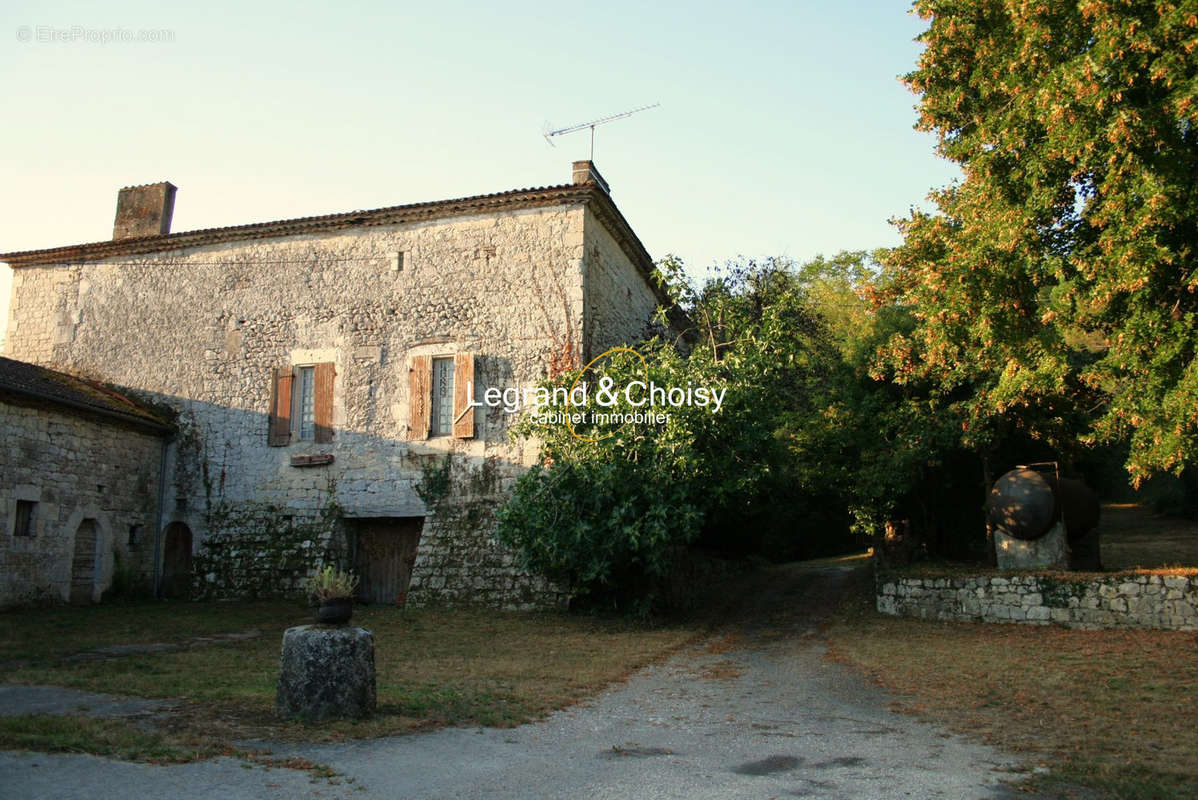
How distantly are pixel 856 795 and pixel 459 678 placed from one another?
14.6 ft

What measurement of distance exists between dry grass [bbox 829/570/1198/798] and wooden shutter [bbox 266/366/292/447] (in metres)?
10.1

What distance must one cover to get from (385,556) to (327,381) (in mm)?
3324

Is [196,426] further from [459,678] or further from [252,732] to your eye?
[252,732]

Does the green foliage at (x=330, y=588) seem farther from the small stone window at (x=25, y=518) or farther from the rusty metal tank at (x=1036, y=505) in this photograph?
the rusty metal tank at (x=1036, y=505)

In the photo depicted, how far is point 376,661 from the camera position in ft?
29.6

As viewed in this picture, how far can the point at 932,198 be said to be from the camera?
12.4 metres

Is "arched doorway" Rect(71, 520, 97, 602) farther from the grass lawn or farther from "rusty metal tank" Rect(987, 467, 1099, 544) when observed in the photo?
"rusty metal tank" Rect(987, 467, 1099, 544)

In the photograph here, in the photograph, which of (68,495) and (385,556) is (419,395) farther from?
(68,495)

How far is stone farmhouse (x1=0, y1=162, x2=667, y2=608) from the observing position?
554 inches

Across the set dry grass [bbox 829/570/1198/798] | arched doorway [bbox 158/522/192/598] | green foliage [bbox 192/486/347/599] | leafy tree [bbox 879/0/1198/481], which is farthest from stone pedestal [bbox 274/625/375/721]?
arched doorway [bbox 158/522/192/598]

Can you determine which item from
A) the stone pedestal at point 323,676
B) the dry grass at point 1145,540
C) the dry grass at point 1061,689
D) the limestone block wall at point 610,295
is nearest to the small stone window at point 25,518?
the limestone block wall at point 610,295

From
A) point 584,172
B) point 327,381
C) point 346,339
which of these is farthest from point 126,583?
point 584,172

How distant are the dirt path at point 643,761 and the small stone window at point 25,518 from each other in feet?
34.0

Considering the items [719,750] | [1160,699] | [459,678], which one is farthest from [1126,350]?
[459,678]
